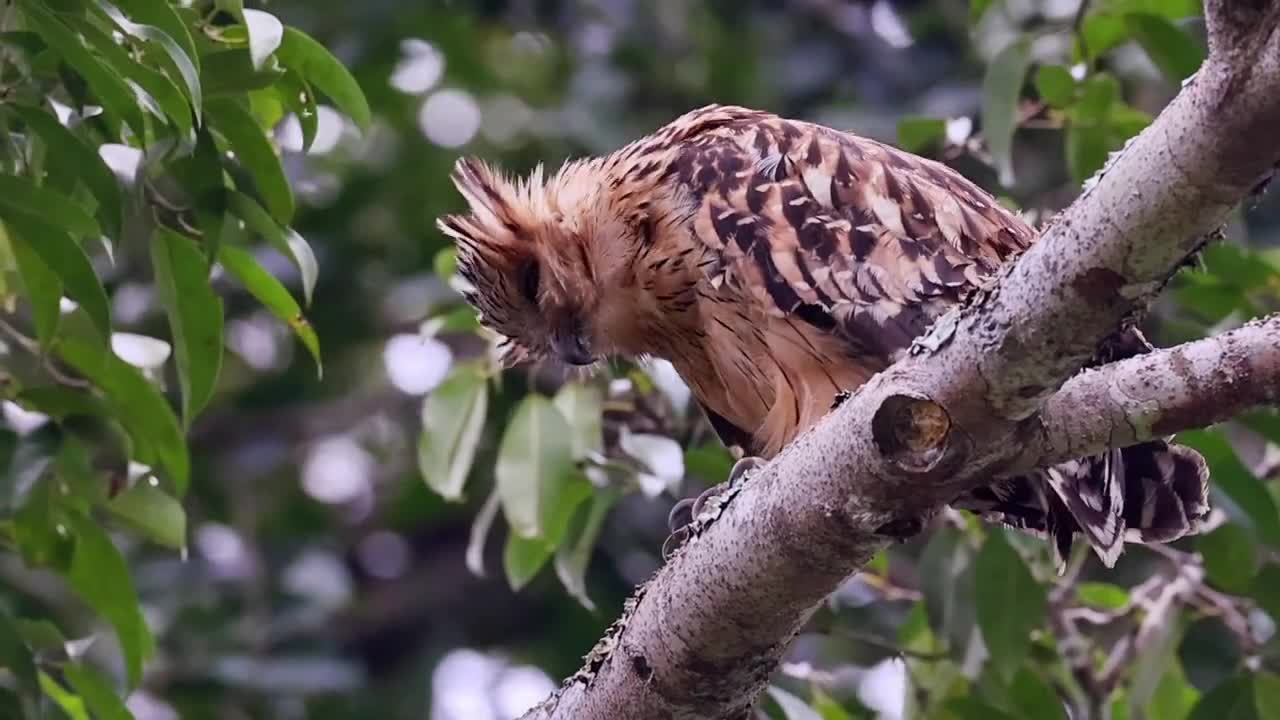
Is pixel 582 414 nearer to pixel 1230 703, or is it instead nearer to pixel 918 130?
pixel 918 130

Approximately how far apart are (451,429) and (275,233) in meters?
1.06

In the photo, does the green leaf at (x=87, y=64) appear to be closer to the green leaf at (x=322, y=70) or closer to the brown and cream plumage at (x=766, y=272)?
the green leaf at (x=322, y=70)

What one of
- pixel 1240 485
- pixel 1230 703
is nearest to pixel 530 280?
pixel 1240 485

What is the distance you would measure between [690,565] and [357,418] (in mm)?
5218

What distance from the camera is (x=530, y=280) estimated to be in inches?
166

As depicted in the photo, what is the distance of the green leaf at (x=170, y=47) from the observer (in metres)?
2.64

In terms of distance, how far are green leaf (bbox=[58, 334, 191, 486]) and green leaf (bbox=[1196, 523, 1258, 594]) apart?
204 cm

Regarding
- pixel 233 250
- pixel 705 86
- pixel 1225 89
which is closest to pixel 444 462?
pixel 233 250

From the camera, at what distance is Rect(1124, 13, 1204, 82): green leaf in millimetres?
3986

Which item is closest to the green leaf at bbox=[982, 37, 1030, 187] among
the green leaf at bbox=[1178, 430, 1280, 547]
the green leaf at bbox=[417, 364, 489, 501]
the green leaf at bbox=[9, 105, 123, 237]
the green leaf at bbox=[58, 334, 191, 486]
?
the green leaf at bbox=[1178, 430, 1280, 547]

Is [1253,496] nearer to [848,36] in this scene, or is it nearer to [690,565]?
[690,565]

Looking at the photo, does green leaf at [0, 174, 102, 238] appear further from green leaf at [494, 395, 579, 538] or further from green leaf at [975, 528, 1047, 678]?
green leaf at [975, 528, 1047, 678]

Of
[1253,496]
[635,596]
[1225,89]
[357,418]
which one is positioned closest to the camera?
[1225,89]

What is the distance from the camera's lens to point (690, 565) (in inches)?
114
